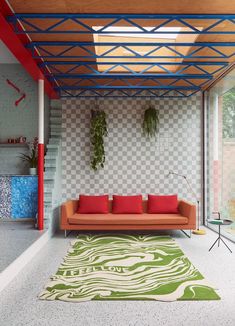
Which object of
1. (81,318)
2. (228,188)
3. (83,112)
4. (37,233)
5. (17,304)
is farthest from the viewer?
(83,112)

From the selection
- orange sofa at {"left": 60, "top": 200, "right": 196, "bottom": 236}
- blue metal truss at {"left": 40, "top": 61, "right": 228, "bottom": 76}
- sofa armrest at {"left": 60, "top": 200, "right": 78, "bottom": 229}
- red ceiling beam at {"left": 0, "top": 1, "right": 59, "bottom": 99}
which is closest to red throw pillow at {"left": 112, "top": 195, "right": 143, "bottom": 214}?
orange sofa at {"left": 60, "top": 200, "right": 196, "bottom": 236}

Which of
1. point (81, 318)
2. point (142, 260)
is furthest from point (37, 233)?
point (81, 318)

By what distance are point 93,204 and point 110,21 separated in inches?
173

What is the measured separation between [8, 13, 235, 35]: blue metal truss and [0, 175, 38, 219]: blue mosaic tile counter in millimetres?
4189

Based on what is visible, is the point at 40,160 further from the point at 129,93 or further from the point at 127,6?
the point at 127,6

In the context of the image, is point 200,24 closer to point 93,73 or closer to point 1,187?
point 93,73

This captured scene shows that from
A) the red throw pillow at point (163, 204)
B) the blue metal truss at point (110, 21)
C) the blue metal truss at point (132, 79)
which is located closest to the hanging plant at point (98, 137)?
the blue metal truss at point (132, 79)

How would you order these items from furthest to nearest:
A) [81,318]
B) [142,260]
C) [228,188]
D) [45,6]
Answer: [228,188] < [142,260] < [45,6] < [81,318]

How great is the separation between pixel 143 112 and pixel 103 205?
2.62 metres

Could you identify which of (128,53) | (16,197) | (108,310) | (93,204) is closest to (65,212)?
(93,204)

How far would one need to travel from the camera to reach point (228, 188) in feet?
27.4

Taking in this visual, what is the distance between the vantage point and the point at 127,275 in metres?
5.46

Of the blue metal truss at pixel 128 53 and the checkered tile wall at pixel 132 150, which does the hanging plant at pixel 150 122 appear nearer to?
the checkered tile wall at pixel 132 150

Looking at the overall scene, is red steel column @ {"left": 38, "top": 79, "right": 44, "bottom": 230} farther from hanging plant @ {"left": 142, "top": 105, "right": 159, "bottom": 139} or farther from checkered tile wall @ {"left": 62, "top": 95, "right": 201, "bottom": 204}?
hanging plant @ {"left": 142, "top": 105, "right": 159, "bottom": 139}
